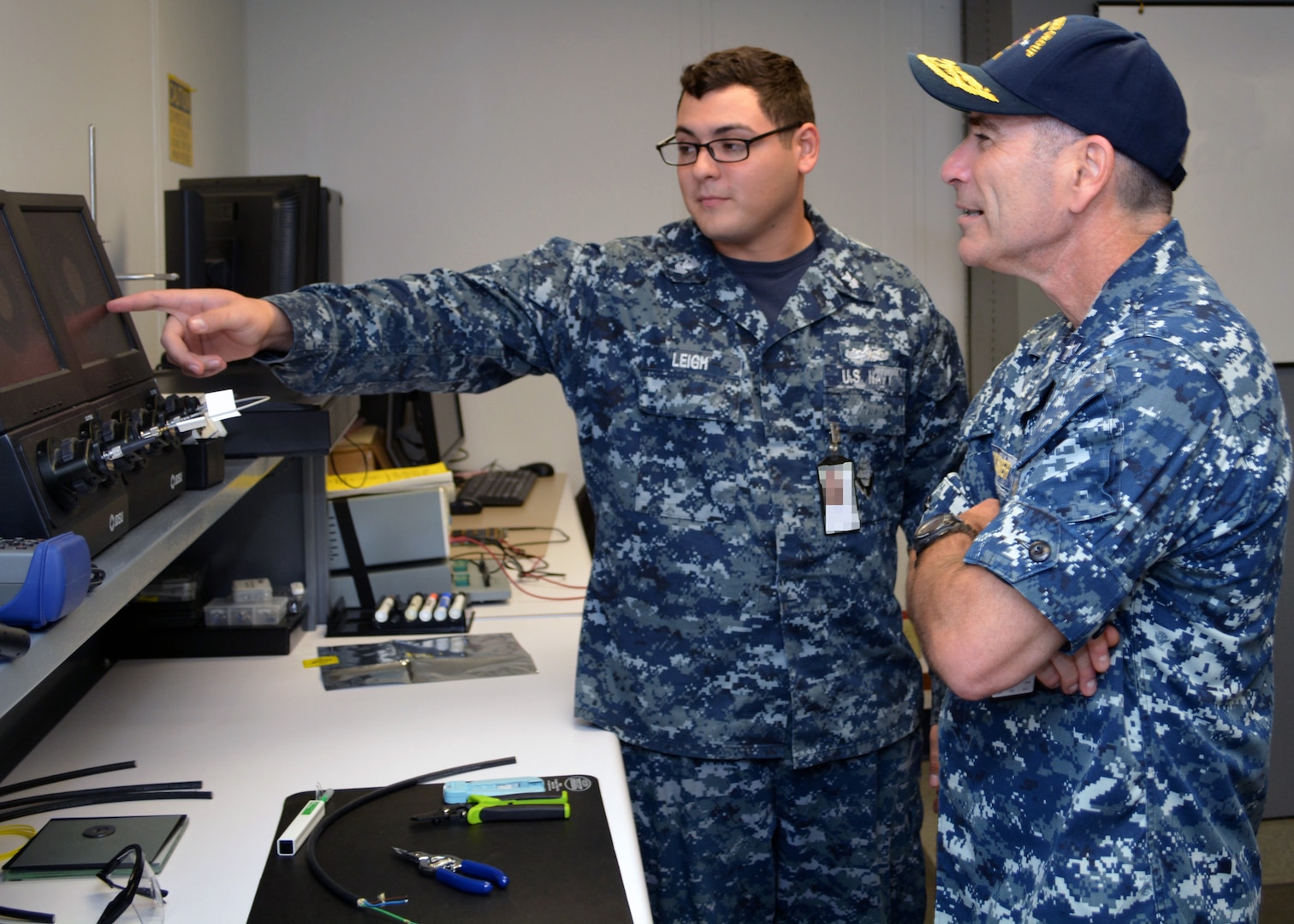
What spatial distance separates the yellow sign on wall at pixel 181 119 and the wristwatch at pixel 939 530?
2.02 meters

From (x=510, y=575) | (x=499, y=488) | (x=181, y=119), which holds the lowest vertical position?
(x=510, y=575)

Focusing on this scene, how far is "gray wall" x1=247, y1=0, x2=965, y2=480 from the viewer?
332cm

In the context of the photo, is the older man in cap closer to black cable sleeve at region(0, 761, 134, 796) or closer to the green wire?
the green wire

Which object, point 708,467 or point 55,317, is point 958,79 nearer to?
point 708,467

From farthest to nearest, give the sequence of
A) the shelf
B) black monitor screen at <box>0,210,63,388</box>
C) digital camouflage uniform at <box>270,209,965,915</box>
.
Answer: digital camouflage uniform at <box>270,209,965,915</box> < black monitor screen at <box>0,210,63,388</box> < the shelf

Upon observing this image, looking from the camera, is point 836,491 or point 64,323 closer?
point 64,323

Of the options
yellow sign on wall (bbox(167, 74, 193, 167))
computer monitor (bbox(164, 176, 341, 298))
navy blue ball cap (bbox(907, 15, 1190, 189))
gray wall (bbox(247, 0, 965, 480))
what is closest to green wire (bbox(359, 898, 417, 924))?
navy blue ball cap (bbox(907, 15, 1190, 189))

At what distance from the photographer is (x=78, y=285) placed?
4.47 feet

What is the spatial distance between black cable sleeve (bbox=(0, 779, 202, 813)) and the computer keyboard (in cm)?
174

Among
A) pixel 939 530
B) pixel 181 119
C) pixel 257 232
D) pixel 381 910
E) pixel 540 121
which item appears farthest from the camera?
pixel 540 121

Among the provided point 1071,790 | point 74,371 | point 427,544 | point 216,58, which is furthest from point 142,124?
point 1071,790

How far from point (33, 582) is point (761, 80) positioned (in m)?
1.26

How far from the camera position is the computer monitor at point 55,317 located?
1098mm

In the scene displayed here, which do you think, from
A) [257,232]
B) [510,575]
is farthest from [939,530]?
[257,232]
